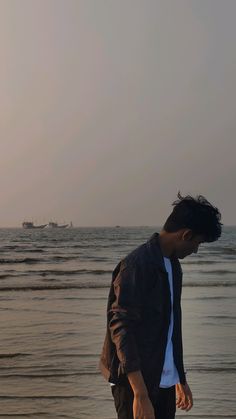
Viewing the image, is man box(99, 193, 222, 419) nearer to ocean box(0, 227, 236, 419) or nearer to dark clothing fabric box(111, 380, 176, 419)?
dark clothing fabric box(111, 380, 176, 419)

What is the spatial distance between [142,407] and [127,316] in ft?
1.36

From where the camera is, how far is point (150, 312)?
8.59 ft

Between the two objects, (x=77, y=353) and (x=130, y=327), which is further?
(x=77, y=353)

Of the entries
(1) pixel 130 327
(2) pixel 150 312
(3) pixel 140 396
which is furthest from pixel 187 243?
(3) pixel 140 396

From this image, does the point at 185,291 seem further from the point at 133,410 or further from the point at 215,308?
the point at 133,410

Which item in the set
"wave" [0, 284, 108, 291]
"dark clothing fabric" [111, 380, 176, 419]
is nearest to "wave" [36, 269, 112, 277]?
"wave" [0, 284, 108, 291]

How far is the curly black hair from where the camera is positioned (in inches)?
104

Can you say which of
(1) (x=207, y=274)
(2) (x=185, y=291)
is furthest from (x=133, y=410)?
(1) (x=207, y=274)

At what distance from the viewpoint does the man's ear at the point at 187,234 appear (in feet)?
8.76

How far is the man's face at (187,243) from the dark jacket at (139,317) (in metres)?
0.12

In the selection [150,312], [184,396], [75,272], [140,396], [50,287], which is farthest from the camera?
[75,272]

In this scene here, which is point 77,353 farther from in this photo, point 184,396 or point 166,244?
point 166,244

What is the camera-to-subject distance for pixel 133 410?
2.56 m

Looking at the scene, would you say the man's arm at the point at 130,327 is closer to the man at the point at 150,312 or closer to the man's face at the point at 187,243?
the man at the point at 150,312
